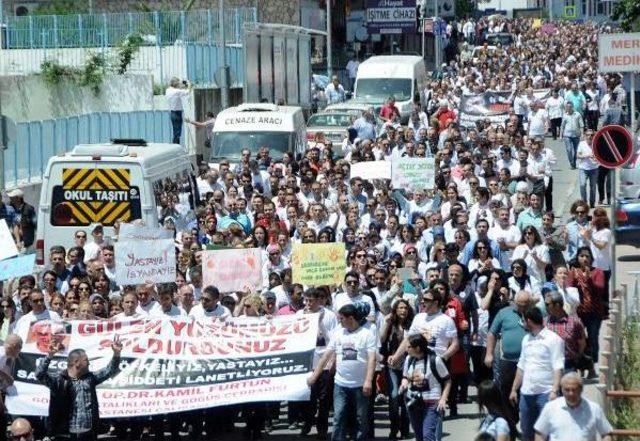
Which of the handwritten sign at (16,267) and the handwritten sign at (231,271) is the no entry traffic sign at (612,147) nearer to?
the handwritten sign at (231,271)

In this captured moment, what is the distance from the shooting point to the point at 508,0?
547ft

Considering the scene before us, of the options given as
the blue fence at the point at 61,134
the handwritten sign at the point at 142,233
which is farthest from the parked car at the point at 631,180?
the blue fence at the point at 61,134

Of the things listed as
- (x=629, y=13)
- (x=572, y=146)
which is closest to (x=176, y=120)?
(x=572, y=146)

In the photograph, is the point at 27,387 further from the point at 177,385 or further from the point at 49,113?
the point at 49,113

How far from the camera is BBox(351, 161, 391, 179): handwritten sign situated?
83.5ft

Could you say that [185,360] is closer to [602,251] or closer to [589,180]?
[602,251]

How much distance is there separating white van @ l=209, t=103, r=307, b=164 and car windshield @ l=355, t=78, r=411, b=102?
1503 cm

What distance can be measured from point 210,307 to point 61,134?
58.7 ft

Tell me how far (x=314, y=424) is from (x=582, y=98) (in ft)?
77.4

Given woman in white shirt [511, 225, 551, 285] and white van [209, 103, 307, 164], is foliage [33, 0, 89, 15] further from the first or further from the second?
woman in white shirt [511, 225, 551, 285]

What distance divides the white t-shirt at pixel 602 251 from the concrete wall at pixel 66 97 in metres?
23.1

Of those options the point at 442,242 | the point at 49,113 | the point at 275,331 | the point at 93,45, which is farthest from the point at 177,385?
the point at 93,45

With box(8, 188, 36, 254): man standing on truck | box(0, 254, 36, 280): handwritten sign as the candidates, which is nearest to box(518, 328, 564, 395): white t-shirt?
box(0, 254, 36, 280): handwritten sign

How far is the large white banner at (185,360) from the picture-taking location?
620 inches
